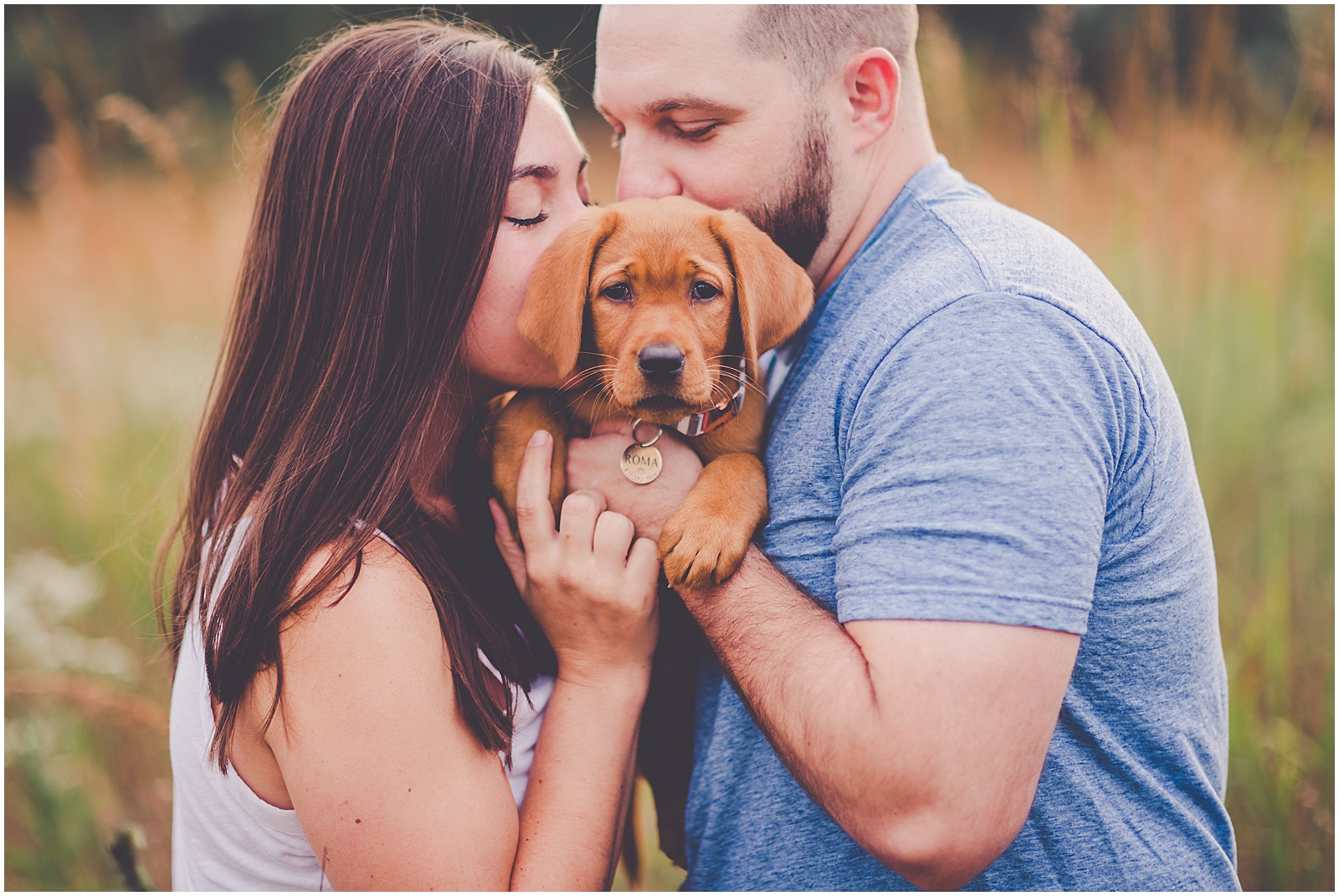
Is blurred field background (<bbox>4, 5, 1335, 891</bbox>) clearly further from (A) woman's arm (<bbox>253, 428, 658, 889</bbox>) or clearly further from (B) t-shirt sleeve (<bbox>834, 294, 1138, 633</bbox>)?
(B) t-shirt sleeve (<bbox>834, 294, 1138, 633</bbox>)

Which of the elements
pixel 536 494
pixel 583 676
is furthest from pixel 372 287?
pixel 583 676

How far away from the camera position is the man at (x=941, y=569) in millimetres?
1325

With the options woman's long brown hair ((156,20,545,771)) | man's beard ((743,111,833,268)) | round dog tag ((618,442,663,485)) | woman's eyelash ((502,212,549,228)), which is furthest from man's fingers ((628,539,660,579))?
man's beard ((743,111,833,268))

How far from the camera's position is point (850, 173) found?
85.1 inches

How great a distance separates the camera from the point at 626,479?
206 cm

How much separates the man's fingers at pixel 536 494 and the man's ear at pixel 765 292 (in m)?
0.52

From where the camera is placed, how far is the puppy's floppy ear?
2.03 metres

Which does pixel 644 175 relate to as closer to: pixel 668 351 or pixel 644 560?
pixel 668 351

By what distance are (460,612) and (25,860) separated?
2.36 m

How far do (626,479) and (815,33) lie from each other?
3.70 feet

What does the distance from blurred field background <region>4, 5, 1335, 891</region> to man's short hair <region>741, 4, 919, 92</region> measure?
1.80 feet

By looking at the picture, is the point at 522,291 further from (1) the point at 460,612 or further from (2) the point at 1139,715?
(2) the point at 1139,715

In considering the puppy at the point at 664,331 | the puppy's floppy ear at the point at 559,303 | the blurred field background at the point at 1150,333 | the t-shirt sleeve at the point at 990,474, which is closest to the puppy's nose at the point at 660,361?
the puppy at the point at 664,331

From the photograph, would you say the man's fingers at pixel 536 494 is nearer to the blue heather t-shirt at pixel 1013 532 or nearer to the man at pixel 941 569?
the man at pixel 941 569
